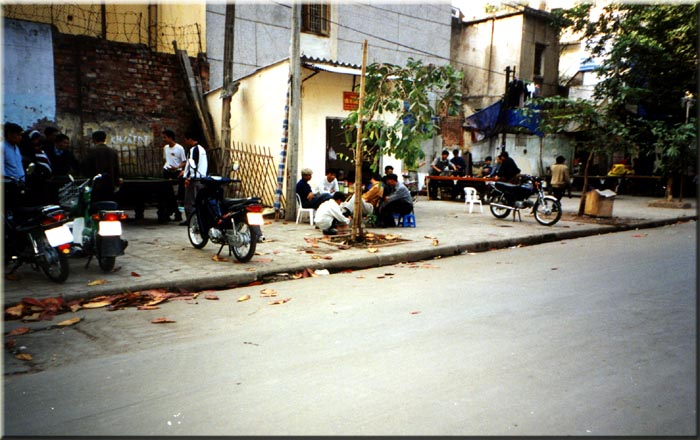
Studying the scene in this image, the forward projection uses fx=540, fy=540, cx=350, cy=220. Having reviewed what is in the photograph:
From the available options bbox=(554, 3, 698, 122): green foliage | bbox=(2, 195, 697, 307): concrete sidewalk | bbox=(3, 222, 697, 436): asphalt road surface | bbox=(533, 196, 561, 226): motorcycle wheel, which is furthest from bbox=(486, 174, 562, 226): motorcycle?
bbox=(3, 222, 697, 436): asphalt road surface

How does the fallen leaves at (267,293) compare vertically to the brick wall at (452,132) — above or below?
below

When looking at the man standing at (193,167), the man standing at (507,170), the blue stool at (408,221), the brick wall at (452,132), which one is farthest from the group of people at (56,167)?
the brick wall at (452,132)

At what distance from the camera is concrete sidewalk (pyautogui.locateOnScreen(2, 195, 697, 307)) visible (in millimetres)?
6199

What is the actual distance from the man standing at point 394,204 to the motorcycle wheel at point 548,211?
10.6ft

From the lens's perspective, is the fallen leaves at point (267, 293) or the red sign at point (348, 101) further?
the red sign at point (348, 101)

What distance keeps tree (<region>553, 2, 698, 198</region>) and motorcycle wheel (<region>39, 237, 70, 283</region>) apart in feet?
41.2

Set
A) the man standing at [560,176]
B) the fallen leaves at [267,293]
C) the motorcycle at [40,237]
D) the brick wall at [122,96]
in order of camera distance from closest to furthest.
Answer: the motorcycle at [40,237] < the fallen leaves at [267,293] < the brick wall at [122,96] < the man standing at [560,176]

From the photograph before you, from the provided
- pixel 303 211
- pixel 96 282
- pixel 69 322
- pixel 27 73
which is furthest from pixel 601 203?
pixel 27 73

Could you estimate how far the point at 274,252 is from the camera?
27.2 feet

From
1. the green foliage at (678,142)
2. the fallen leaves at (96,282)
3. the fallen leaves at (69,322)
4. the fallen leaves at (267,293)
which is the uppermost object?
the green foliage at (678,142)

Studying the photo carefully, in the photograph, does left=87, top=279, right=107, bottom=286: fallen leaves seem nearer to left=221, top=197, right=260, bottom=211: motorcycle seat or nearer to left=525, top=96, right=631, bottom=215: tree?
left=221, top=197, right=260, bottom=211: motorcycle seat

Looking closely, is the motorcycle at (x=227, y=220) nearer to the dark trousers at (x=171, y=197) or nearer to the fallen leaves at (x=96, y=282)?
the fallen leaves at (x=96, y=282)

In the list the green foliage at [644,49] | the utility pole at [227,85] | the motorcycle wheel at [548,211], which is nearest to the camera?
the motorcycle wheel at [548,211]

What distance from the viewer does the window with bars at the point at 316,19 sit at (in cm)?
1802
